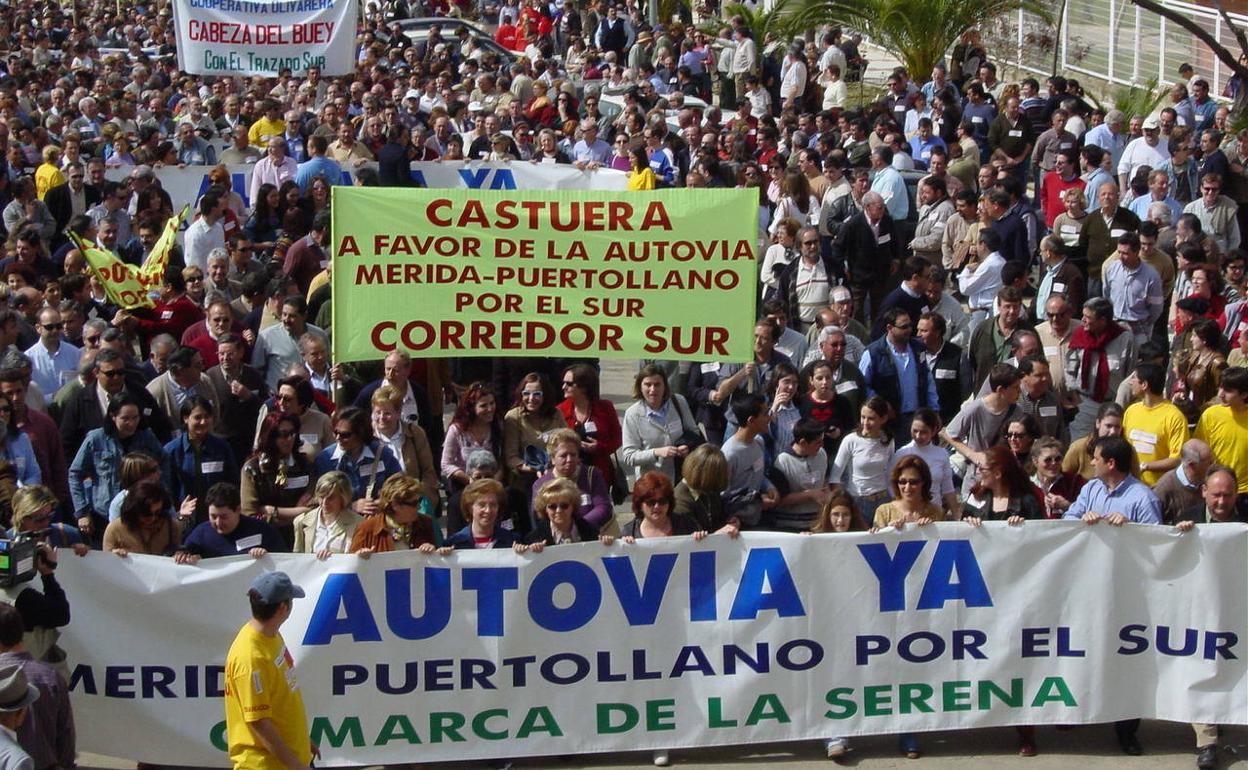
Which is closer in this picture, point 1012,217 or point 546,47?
point 1012,217

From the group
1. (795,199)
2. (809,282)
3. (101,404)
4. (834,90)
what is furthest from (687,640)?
(834,90)

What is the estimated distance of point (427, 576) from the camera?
847 centimetres

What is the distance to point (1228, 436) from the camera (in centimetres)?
1016

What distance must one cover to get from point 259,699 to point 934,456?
4.14m

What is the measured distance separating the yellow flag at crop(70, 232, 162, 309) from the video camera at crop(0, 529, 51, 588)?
546 centimetres

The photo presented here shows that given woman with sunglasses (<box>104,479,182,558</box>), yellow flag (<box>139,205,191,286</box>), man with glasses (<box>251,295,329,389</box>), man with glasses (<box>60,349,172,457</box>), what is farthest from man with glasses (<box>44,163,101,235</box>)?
woman with sunglasses (<box>104,479,182,558</box>)

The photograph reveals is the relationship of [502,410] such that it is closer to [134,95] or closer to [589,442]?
[589,442]

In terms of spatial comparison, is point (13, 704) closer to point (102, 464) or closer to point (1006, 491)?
point (102, 464)

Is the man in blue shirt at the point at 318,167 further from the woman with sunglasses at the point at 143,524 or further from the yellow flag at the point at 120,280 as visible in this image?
the woman with sunglasses at the point at 143,524

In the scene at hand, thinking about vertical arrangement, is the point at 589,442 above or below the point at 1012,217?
below

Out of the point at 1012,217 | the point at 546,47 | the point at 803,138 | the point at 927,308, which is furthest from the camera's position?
the point at 546,47

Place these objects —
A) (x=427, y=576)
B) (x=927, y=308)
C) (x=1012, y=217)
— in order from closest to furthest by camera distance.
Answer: (x=427, y=576) < (x=927, y=308) < (x=1012, y=217)

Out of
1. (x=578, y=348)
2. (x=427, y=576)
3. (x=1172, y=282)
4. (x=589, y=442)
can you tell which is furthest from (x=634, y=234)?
(x=1172, y=282)

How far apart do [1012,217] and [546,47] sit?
59.5ft
